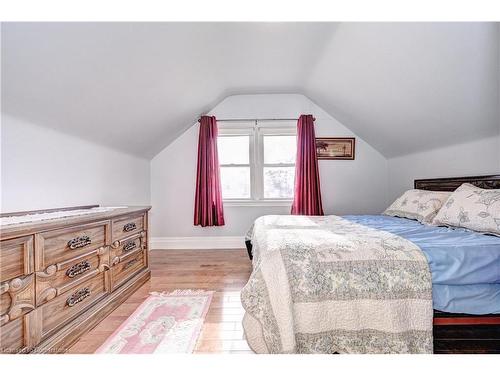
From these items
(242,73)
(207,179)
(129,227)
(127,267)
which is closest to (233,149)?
(207,179)

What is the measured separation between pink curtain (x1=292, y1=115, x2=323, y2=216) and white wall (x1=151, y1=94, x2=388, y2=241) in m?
0.24

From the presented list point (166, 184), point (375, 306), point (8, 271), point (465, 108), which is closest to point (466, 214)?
point (465, 108)

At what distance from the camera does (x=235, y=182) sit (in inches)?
151

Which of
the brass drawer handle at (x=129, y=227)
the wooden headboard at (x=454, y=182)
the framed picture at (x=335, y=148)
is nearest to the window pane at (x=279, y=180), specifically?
the framed picture at (x=335, y=148)

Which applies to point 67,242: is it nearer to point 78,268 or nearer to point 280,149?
point 78,268

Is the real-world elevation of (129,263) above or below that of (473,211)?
below

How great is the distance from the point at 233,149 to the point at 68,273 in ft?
8.97

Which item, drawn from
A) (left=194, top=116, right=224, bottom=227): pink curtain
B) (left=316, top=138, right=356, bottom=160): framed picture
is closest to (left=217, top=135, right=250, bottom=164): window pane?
(left=194, top=116, right=224, bottom=227): pink curtain

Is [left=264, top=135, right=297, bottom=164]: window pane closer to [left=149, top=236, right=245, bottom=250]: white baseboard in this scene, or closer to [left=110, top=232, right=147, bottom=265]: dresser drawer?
[left=149, top=236, right=245, bottom=250]: white baseboard

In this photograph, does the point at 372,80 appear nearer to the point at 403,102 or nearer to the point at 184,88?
the point at 403,102

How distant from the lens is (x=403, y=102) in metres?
2.41

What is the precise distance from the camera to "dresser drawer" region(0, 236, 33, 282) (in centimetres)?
108

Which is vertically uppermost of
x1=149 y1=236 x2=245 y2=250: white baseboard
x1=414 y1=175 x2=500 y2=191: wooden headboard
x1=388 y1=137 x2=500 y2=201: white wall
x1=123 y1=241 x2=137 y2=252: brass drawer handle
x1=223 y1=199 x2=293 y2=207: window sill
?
x1=388 y1=137 x2=500 y2=201: white wall
